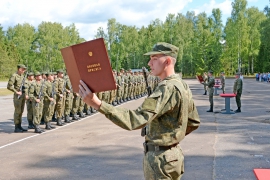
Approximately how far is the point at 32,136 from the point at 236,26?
190 feet

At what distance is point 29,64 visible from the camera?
68125 millimetres

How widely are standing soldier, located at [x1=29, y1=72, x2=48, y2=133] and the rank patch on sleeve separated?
8.32m

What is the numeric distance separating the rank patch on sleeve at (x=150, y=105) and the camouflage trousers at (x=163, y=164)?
0.51 metres

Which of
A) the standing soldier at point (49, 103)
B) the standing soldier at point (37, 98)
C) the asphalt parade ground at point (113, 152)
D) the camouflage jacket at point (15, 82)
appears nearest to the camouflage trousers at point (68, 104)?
the asphalt parade ground at point (113, 152)

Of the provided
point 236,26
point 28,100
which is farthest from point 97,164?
point 236,26

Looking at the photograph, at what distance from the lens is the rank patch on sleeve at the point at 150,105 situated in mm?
2414

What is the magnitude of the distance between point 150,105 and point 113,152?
17.0ft

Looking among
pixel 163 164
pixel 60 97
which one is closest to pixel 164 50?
pixel 163 164

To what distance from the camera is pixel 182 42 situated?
223 feet

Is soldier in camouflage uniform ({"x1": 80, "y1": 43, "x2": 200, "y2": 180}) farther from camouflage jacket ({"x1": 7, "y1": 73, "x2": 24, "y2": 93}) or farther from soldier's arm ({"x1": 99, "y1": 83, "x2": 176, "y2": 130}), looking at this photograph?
camouflage jacket ({"x1": 7, "y1": 73, "x2": 24, "y2": 93})

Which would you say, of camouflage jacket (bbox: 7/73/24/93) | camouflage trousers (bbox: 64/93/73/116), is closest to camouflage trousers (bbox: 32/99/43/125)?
camouflage jacket (bbox: 7/73/24/93)

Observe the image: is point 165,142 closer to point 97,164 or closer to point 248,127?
point 97,164

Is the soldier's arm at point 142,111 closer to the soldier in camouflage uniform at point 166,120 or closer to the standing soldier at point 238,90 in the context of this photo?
the soldier in camouflage uniform at point 166,120

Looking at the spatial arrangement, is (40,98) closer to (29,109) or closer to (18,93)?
(18,93)
